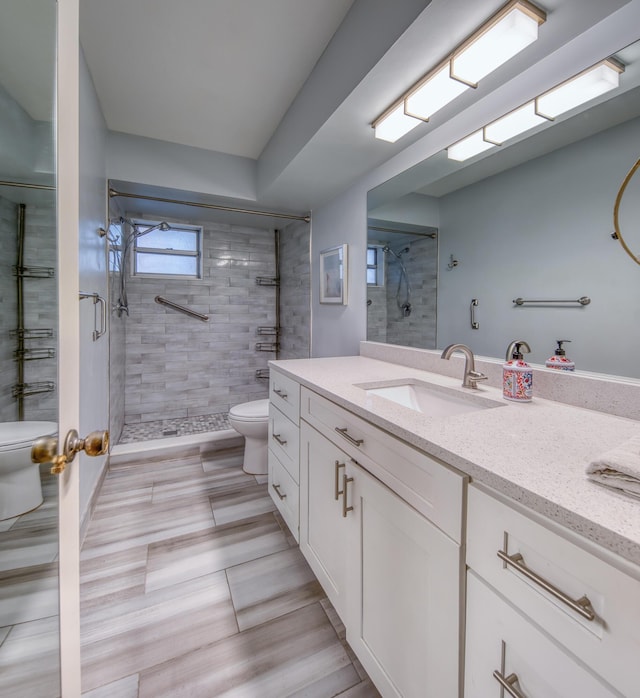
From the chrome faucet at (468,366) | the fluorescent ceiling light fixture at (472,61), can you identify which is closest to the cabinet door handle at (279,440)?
the chrome faucet at (468,366)

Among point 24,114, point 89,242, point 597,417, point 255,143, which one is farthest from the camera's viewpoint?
point 255,143

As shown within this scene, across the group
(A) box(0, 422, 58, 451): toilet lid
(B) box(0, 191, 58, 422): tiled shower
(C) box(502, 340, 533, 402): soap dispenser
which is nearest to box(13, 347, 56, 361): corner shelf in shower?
(B) box(0, 191, 58, 422): tiled shower

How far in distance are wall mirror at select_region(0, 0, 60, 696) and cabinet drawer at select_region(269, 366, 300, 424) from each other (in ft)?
3.11

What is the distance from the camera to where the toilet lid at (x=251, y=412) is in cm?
227

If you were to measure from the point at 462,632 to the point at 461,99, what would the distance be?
1799 millimetres

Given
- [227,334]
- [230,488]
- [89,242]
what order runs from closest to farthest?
[89,242], [230,488], [227,334]

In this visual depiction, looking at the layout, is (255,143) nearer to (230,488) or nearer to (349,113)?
(349,113)

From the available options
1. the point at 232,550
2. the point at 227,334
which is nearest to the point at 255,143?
the point at 227,334

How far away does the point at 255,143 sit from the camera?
254 cm

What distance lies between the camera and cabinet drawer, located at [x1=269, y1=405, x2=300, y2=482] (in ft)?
5.05

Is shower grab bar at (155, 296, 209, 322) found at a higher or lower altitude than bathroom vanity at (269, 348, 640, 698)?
higher

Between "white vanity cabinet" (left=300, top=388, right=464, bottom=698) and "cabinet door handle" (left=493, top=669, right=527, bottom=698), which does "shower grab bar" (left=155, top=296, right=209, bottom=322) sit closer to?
"white vanity cabinet" (left=300, top=388, right=464, bottom=698)

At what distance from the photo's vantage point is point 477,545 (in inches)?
25.4

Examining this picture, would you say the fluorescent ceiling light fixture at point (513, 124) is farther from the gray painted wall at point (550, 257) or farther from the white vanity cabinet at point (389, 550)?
the white vanity cabinet at point (389, 550)
